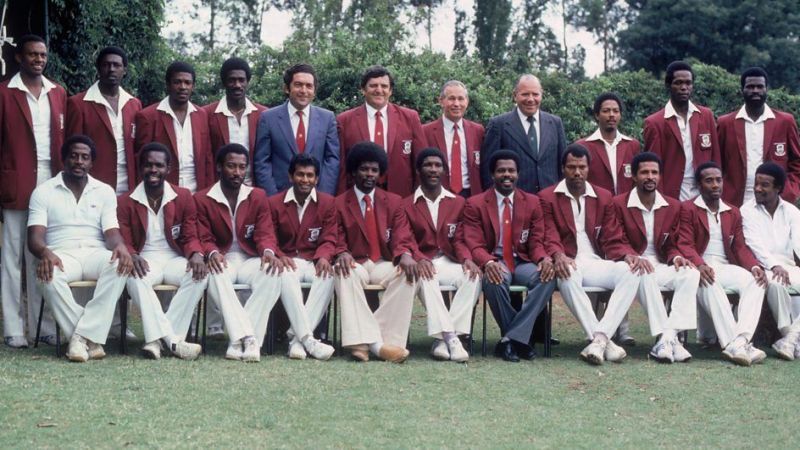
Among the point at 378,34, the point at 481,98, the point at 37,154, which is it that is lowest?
the point at 37,154

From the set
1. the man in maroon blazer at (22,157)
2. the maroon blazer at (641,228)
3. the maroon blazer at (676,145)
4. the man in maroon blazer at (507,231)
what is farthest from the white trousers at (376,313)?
the maroon blazer at (676,145)

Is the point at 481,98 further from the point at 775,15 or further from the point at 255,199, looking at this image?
the point at 775,15

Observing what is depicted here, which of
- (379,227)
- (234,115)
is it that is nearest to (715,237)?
(379,227)

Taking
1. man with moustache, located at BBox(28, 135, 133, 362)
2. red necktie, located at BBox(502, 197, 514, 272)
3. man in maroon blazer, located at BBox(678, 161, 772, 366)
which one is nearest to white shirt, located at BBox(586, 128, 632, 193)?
man in maroon blazer, located at BBox(678, 161, 772, 366)

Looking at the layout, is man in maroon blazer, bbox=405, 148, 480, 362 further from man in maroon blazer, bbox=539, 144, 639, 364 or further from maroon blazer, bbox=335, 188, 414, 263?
man in maroon blazer, bbox=539, 144, 639, 364

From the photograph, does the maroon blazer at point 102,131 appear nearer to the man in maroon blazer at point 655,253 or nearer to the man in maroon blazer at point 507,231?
the man in maroon blazer at point 507,231

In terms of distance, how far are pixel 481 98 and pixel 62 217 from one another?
23.2 ft

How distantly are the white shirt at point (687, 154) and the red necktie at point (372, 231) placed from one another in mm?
2733

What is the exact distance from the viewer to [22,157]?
7590 millimetres

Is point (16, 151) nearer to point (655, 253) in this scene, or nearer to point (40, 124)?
point (40, 124)

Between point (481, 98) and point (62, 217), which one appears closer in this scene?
point (62, 217)

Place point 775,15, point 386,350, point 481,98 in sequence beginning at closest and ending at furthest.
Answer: point 386,350, point 481,98, point 775,15

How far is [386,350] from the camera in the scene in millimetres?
7324

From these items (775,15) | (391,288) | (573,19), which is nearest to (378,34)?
(391,288)
